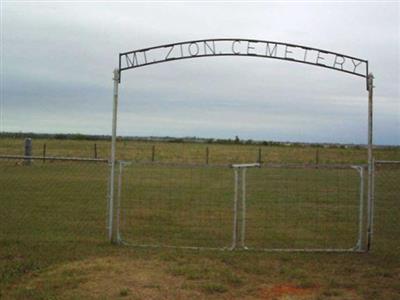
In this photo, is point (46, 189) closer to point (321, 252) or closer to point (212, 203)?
point (212, 203)

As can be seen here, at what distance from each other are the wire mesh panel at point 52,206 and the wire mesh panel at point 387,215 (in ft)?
18.0

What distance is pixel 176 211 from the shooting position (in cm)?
1576

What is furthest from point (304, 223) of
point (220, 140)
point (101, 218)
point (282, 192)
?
point (220, 140)

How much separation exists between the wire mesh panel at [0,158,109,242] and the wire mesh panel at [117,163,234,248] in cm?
75

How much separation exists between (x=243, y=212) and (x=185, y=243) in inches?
51.1

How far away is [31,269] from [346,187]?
55.8ft

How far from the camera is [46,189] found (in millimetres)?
19672

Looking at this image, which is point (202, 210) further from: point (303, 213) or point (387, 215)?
point (387, 215)

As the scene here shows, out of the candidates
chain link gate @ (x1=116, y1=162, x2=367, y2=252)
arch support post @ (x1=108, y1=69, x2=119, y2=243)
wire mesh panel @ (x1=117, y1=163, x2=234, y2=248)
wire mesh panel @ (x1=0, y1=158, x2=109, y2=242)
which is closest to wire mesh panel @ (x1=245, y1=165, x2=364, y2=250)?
chain link gate @ (x1=116, y1=162, x2=367, y2=252)

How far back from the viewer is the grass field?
25.8 feet

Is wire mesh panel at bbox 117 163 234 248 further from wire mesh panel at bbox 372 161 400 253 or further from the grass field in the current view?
wire mesh panel at bbox 372 161 400 253

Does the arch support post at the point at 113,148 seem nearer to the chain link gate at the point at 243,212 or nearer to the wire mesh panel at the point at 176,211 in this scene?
the chain link gate at the point at 243,212

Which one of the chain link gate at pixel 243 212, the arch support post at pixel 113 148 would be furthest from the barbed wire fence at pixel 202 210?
the arch support post at pixel 113 148

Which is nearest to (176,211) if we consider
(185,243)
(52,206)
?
(52,206)
